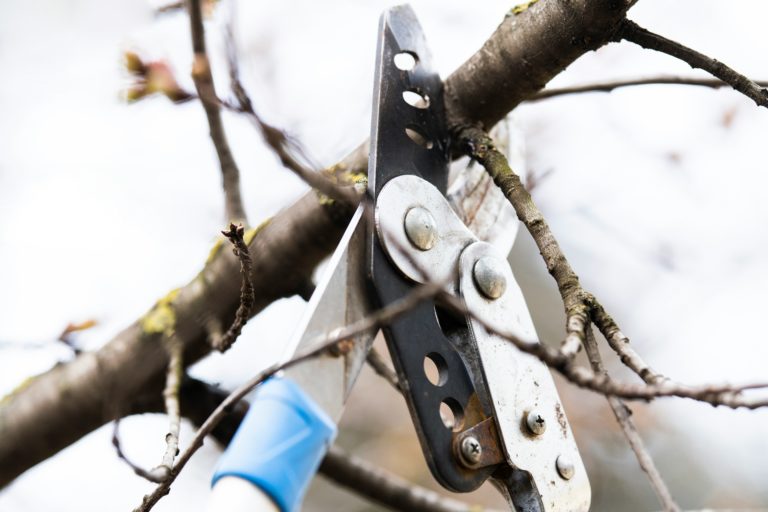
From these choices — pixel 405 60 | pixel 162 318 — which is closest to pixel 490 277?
pixel 405 60

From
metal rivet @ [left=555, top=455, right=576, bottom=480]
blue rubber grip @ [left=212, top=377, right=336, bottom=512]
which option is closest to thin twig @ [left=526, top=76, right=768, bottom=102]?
metal rivet @ [left=555, top=455, right=576, bottom=480]

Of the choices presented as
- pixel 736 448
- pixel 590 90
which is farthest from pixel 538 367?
pixel 736 448

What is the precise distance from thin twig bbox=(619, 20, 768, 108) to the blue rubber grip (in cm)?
52

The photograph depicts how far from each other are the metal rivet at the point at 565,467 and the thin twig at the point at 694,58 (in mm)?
423

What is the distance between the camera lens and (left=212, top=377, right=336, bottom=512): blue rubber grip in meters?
0.61

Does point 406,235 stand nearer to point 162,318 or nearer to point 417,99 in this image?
point 417,99

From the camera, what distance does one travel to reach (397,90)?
926 mm

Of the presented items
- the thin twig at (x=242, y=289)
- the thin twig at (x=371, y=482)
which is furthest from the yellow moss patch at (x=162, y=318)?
the thin twig at (x=371, y=482)

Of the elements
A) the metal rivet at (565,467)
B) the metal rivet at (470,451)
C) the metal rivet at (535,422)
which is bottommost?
the metal rivet at (470,451)

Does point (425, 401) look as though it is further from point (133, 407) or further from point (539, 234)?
point (133, 407)

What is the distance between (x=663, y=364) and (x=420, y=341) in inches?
72.6

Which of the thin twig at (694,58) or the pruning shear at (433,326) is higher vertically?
the thin twig at (694,58)

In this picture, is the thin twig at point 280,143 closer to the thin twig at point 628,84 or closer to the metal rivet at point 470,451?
the metal rivet at point 470,451

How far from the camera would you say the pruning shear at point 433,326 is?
2.49ft
